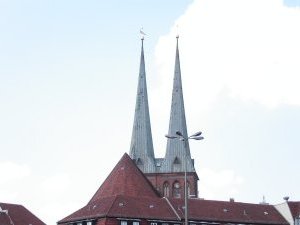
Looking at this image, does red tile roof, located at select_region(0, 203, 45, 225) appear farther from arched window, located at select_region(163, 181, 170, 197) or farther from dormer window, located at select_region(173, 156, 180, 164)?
dormer window, located at select_region(173, 156, 180, 164)

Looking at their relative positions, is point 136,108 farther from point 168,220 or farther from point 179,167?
point 168,220

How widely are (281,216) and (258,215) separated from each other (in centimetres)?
388

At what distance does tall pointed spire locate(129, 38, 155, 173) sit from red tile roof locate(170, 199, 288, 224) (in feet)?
71.7

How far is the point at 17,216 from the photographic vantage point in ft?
295

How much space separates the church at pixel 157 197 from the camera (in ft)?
270

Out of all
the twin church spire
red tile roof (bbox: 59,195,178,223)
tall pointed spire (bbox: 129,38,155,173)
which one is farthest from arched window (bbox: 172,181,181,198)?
red tile roof (bbox: 59,195,178,223)

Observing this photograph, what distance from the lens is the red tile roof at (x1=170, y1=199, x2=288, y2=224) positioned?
3408 inches

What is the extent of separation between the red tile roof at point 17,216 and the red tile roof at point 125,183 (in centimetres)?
825

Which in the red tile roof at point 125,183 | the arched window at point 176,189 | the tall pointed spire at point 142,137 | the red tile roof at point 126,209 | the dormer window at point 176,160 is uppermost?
the tall pointed spire at point 142,137

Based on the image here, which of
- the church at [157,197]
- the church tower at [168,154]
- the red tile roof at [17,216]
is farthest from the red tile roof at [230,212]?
the red tile roof at [17,216]

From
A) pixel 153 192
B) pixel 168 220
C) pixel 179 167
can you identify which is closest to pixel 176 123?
pixel 179 167

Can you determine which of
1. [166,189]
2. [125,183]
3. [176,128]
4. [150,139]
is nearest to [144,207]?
[125,183]

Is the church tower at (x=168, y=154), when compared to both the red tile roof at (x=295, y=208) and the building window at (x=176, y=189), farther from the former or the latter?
the red tile roof at (x=295, y=208)

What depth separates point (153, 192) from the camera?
93625 millimetres
